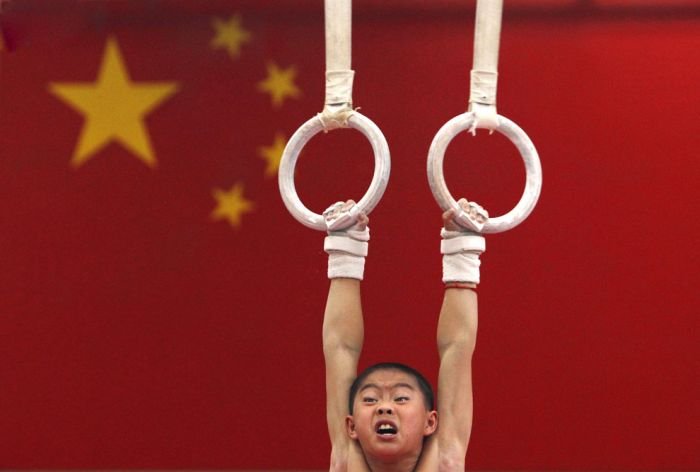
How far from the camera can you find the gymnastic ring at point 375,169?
2.32m

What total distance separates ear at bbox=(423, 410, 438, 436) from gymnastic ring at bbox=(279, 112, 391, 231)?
448 millimetres

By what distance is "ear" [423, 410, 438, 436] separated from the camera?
7.62ft

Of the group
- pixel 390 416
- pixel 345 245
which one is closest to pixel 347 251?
pixel 345 245

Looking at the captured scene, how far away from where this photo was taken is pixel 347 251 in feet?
7.80

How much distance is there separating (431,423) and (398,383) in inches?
5.0

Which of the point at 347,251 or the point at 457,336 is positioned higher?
the point at 347,251

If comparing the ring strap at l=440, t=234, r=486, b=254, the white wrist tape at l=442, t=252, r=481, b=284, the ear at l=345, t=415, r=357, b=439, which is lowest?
the ear at l=345, t=415, r=357, b=439

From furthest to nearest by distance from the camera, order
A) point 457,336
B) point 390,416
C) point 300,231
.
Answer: point 300,231 → point 457,336 → point 390,416

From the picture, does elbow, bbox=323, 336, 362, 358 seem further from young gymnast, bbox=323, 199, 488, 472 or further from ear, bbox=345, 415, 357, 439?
ear, bbox=345, 415, 357, 439

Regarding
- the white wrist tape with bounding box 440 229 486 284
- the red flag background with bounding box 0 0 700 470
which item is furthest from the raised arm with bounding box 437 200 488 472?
the red flag background with bounding box 0 0 700 470

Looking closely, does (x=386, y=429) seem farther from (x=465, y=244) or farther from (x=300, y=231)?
(x=300, y=231)

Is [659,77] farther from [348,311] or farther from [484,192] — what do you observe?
[348,311]

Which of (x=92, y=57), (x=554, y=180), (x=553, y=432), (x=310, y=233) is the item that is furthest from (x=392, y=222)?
(x=92, y=57)

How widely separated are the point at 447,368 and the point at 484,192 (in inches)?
50.2
